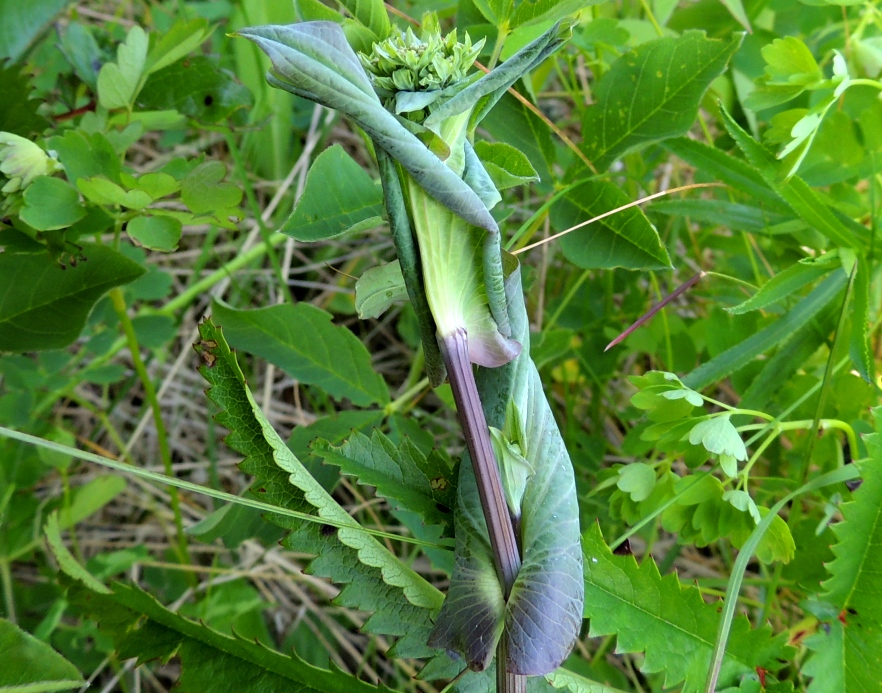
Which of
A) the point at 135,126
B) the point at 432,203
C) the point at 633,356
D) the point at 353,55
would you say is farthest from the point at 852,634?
the point at 135,126

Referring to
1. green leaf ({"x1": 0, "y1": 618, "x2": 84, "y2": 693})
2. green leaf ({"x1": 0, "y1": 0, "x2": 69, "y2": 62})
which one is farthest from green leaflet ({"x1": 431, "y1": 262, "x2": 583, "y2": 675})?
green leaf ({"x1": 0, "y1": 0, "x2": 69, "y2": 62})

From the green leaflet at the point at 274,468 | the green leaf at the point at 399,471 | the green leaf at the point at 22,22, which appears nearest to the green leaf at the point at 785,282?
the green leaf at the point at 399,471

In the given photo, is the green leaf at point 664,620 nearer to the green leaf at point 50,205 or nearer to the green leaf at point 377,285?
the green leaf at point 377,285

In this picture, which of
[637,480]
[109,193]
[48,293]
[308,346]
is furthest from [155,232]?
[637,480]

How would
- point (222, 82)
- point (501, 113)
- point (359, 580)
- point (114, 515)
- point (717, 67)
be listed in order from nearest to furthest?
point (359, 580)
point (717, 67)
point (501, 113)
point (222, 82)
point (114, 515)

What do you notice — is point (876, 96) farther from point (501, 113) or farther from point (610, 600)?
point (610, 600)
